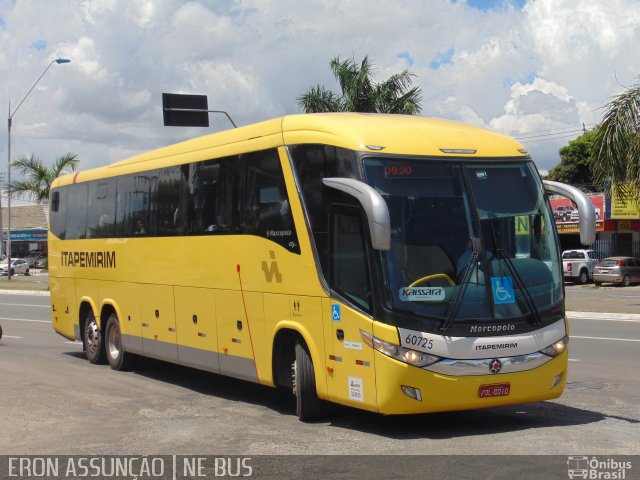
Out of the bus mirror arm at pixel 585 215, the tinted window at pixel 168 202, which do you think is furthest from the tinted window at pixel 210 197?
the bus mirror arm at pixel 585 215

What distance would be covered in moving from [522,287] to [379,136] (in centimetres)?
214

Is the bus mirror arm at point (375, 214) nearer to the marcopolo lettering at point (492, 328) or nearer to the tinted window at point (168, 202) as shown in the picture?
the marcopolo lettering at point (492, 328)

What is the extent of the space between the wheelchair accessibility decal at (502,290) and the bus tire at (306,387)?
220cm

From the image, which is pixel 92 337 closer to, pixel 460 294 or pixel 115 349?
pixel 115 349

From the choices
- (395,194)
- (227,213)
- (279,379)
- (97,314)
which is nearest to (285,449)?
(279,379)

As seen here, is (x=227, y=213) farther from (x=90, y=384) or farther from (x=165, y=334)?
(x=90, y=384)

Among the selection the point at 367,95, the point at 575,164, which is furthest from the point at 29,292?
the point at 575,164

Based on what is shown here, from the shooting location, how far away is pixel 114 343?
15523 mm

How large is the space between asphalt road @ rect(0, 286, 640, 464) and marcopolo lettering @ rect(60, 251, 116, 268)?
6.15ft

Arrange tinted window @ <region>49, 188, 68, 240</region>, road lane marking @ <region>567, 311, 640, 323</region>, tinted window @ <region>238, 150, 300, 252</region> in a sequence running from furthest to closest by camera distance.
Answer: road lane marking @ <region>567, 311, 640, 323</region>
tinted window @ <region>49, 188, 68, 240</region>
tinted window @ <region>238, 150, 300, 252</region>

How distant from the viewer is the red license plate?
9000mm

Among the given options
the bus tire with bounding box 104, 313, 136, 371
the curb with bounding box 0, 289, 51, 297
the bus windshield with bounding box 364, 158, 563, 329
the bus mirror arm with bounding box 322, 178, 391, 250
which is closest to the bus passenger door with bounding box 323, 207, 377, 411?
the bus windshield with bounding box 364, 158, 563, 329

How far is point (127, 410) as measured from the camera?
11.1 m

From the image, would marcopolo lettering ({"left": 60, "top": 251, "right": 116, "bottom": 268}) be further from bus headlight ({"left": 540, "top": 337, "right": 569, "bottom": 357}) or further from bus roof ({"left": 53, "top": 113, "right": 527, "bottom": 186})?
bus headlight ({"left": 540, "top": 337, "right": 569, "bottom": 357})
